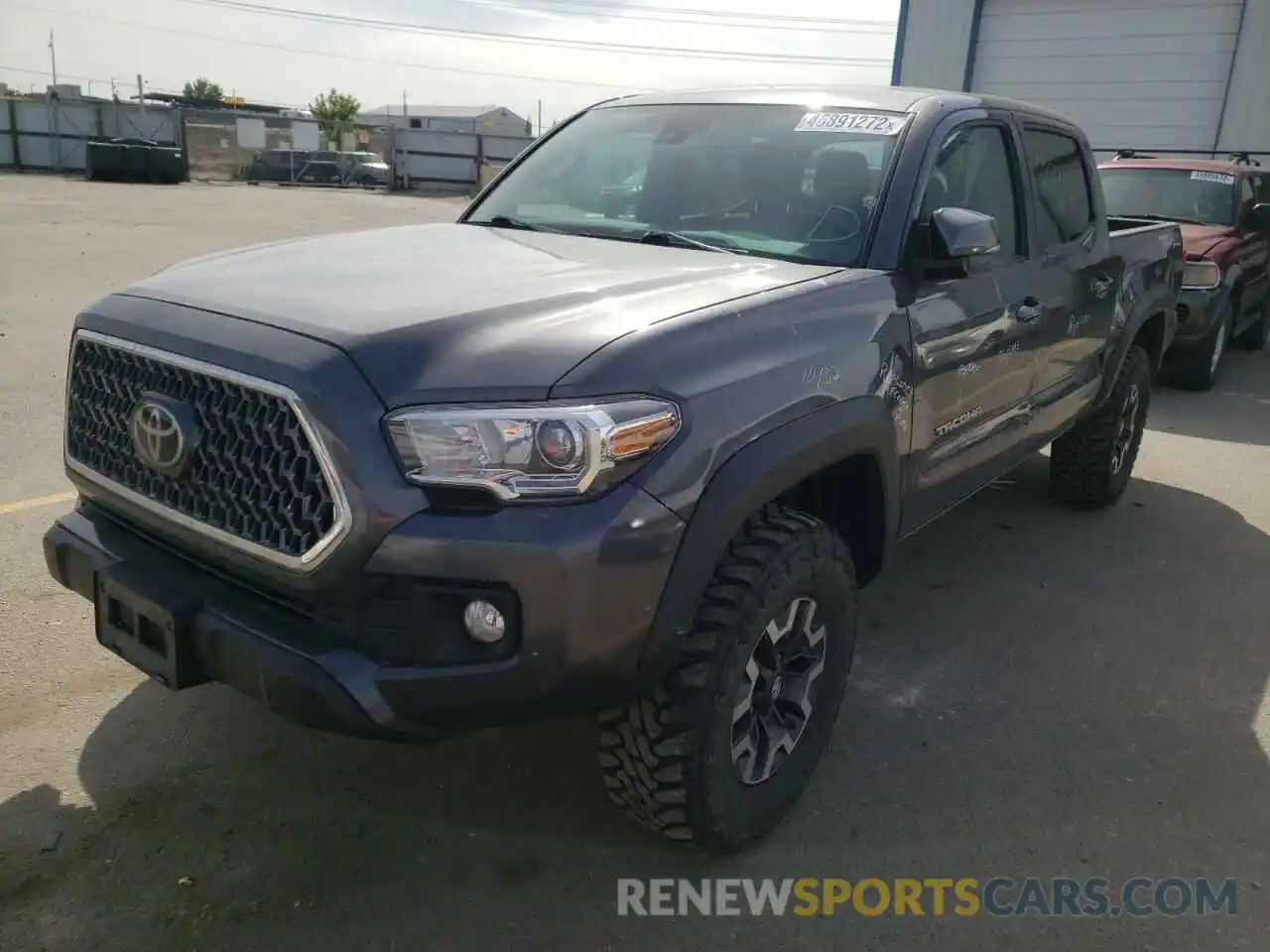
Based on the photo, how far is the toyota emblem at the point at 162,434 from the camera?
2238 millimetres

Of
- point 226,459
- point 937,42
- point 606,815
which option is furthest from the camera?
point 937,42

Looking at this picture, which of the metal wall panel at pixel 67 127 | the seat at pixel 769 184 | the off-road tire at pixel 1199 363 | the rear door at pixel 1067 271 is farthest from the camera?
the metal wall panel at pixel 67 127

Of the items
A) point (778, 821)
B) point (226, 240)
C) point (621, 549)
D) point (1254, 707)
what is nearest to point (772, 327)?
point (621, 549)

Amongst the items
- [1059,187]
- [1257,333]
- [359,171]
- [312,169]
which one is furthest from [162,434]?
[312,169]

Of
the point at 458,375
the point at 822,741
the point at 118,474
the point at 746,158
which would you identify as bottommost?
the point at 822,741

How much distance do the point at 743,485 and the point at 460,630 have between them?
66 cm

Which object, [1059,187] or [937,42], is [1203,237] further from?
[937,42]

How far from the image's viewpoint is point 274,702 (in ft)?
6.95

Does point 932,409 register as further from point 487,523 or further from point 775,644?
point 487,523

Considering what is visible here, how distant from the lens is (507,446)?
203 centimetres

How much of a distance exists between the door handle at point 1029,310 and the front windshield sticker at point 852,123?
804 mm

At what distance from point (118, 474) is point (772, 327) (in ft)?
5.20

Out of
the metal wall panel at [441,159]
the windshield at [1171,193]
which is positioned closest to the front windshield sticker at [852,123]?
the windshield at [1171,193]

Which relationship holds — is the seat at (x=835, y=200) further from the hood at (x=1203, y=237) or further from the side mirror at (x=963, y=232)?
the hood at (x=1203, y=237)
